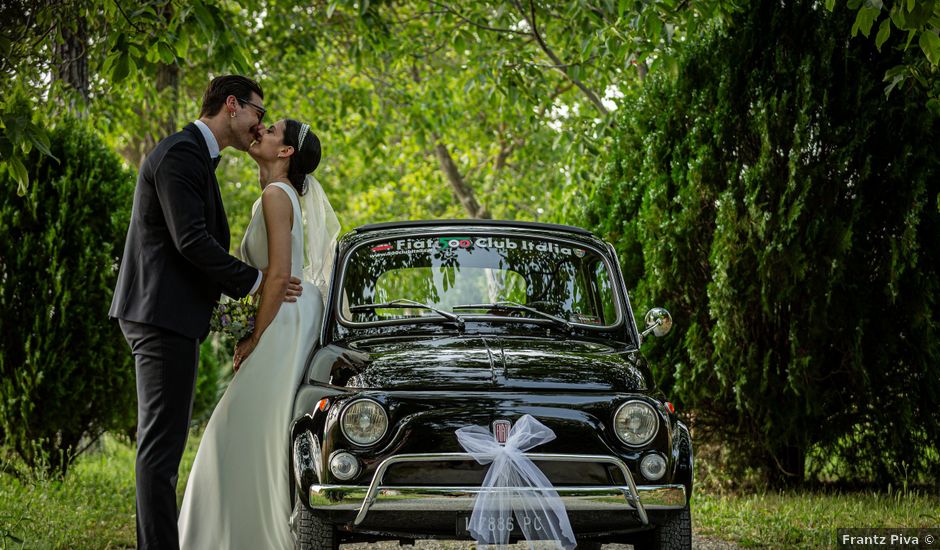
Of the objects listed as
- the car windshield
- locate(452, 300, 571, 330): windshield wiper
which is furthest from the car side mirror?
locate(452, 300, 571, 330): windshield wiper

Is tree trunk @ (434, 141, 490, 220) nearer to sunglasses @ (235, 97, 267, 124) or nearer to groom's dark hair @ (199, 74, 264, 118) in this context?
sunglasses @ (235, 97, 267, 124)

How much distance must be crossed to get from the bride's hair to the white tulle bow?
1.85 metres

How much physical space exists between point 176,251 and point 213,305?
321 millimetres

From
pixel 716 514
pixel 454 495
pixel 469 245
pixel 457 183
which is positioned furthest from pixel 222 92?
pixel 457 183

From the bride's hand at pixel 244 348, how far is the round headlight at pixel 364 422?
91cm

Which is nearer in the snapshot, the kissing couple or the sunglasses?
the kissing couple

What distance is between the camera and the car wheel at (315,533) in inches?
169

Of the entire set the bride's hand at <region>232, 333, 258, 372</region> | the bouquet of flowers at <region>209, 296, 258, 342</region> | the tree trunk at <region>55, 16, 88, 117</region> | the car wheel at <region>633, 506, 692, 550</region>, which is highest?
the tree trunk at <region>55, 16, 88, 117</region>

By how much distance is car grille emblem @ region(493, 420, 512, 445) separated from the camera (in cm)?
429

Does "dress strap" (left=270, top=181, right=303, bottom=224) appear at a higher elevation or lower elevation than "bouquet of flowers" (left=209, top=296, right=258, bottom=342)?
higher

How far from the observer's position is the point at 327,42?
53.0ft

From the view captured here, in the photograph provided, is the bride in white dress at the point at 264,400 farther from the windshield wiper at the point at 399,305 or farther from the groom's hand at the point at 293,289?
the windshield wiper at the point at 399,305

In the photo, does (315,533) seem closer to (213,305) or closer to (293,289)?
(213,305)

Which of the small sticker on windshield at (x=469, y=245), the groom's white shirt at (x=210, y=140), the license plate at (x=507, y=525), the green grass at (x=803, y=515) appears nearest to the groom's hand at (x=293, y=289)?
the groom's white shirt at (x=210, y=140)
